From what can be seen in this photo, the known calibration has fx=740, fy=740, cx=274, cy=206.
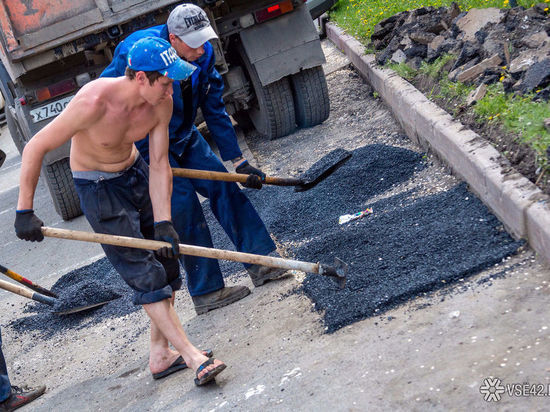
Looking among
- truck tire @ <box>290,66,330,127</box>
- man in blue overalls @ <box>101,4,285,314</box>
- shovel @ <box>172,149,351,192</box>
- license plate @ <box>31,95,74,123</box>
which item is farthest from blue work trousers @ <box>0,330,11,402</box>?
truck tire @ <box>290,66,330,127</box>

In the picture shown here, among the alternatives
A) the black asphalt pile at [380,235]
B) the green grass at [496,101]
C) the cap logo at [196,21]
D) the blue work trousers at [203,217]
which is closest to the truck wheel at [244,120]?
the green grass at [496,101]

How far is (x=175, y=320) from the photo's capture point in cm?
400

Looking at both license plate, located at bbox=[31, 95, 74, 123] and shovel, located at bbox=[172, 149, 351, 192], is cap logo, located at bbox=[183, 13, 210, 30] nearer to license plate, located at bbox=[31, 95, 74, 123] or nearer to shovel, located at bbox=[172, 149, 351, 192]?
shovel, located at bbox=[172, 149, 351, 192]

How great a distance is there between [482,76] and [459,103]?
1.02 feet

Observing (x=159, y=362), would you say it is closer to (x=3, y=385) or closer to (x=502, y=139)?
(x=3, y=385)

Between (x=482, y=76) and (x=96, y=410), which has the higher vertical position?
(x=482, y=76)

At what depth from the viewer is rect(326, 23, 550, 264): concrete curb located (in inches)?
148

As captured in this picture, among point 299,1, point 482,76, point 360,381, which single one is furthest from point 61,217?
point 360,381

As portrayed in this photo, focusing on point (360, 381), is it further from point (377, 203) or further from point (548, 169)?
point (377, 203)

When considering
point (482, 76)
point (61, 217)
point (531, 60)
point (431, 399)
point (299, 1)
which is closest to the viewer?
point (431, 399)

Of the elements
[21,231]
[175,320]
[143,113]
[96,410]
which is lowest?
[96,410]

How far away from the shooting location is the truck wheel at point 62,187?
7.62 metres

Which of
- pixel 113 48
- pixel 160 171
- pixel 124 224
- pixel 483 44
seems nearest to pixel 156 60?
pixel 160 171

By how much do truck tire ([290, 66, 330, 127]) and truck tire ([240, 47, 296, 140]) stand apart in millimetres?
106
